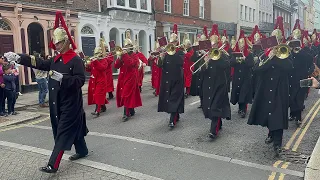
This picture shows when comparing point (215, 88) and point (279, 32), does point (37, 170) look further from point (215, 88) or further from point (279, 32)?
point (279, 32)

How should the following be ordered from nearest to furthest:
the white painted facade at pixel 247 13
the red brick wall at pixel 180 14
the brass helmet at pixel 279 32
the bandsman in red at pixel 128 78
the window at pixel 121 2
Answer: the brass helmet at pixel 279 32, the bandsman in red at pixel 128 78, the window at pixel 121 2, the red brick wall at pixel 180 14, the white painted facade at pixel 247 13

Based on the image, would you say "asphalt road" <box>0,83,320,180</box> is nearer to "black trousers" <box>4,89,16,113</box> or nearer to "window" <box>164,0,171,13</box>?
"black trousers" <box>4,89,16,113</box>

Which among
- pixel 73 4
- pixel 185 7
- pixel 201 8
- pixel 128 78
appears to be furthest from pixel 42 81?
pixel 201 8

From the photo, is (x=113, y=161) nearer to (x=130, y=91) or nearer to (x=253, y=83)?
(x=130, y=91)

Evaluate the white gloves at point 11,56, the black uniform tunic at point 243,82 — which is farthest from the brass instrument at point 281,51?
the white gloves at point 11,56

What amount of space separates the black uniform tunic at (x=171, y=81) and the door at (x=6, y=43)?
951 cm

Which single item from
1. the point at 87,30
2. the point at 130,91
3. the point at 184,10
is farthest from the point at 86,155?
the point at 184,10

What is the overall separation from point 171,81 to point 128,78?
145 cm

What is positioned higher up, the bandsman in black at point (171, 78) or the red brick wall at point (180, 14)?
the red brick wall at point (180, 14)

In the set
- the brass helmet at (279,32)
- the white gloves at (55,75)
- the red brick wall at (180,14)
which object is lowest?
the white gloves at (55,75)

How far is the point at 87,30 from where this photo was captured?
1880cm

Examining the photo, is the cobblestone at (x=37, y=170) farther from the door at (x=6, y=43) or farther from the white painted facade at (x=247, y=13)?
the white painted facade at (x=247, y=13)

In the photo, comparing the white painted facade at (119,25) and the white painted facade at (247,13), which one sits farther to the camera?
the white painted facade at (247,13)

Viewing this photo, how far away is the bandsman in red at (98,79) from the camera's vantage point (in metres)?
9.14
